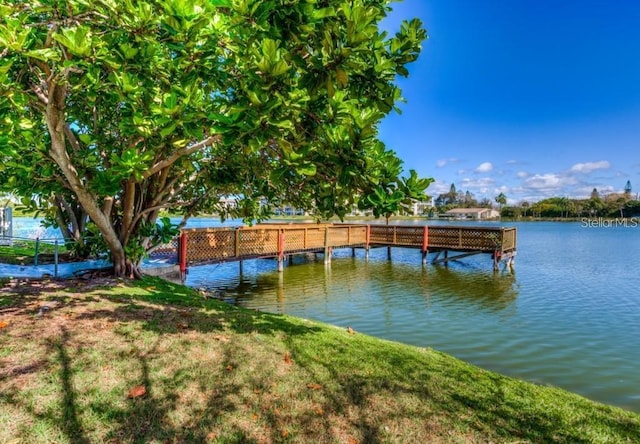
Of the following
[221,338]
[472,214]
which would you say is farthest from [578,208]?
[221,338]

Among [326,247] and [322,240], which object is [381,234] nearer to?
[326,247]

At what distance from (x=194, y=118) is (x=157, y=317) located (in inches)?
114

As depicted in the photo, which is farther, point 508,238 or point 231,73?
point 508,238

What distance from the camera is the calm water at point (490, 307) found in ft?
21.1

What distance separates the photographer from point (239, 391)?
127 inches

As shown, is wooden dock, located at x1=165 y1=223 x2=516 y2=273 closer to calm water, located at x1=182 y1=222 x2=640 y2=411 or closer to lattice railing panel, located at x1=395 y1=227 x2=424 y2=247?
lattice railing panel, located at x1=395 y1=227 x2=424 y2=247

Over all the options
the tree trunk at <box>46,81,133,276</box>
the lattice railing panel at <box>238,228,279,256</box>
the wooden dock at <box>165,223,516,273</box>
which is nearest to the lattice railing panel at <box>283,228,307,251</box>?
the wooden dock at <box>165,223,516,273</box>

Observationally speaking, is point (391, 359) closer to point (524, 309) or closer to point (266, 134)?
point (266, 134)

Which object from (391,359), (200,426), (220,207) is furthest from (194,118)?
(220,207)

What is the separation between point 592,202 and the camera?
97.5m

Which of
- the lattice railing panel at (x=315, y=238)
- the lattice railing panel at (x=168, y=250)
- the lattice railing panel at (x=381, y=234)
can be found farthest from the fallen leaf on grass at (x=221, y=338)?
the lattice railing panel at (x=381, y=234)

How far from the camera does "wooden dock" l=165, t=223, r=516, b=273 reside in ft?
44.0

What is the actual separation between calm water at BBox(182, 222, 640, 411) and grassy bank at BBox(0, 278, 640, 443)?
228 centimetres

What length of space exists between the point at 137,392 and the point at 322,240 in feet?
55.5
